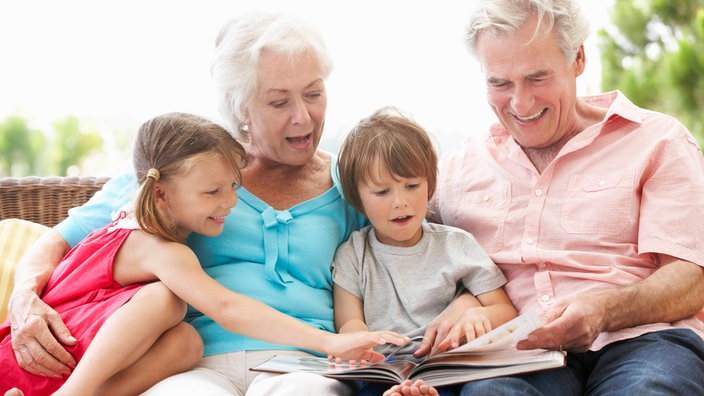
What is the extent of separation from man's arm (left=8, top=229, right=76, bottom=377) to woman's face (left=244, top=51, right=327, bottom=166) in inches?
25.8

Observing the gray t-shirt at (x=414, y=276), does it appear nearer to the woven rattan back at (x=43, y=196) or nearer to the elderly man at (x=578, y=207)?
the elderly man at (x=578, y=207)

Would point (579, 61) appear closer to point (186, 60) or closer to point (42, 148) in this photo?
point (186, 60)

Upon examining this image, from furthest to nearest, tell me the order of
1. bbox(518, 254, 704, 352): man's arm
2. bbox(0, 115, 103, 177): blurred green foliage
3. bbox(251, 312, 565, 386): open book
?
bbox(0, 115, 103, 177): blurred green foliage
bbox(518, 254, 704, 352): man's arm
bbox(251, 312, 565, 386): open book

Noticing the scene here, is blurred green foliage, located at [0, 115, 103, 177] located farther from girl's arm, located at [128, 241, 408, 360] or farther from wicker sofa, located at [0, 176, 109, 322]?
girl's arm, located at [128, 241, 408, 360]

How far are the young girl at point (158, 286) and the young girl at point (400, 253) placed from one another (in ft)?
0.89

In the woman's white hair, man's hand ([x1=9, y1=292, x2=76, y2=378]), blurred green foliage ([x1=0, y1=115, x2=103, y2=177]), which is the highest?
the woman's white hair

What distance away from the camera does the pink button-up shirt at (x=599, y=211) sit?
1934mm

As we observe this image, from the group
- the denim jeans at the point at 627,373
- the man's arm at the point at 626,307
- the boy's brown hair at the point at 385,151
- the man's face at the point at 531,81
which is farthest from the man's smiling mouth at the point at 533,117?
the denim jeans at the point at 627,373

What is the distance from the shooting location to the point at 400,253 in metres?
2.13

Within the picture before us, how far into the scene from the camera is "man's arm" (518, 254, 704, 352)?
174 cm

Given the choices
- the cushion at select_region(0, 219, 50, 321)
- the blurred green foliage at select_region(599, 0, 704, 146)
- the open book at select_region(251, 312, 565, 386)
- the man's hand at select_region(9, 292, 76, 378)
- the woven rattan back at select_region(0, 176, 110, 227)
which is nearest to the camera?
the open book at select_region(251, 312, 565, 386)

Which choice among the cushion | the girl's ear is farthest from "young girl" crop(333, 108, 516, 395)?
the cushion

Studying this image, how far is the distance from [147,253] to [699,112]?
16.0 ft

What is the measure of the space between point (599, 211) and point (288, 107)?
825 mm
